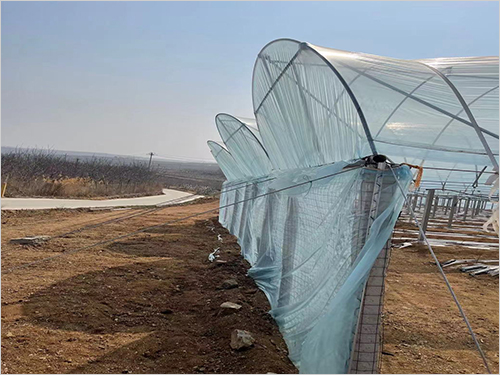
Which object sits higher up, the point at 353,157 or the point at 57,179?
the point at 353,157

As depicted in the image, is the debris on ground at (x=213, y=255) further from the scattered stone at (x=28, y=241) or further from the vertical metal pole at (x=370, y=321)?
the vertical metal pole at (x=370, y=321)

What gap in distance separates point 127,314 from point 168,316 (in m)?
0.52

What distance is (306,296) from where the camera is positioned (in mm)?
4535

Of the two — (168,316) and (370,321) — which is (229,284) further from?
(370,321)

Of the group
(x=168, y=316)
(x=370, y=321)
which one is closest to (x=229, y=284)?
(x=168, y=316)

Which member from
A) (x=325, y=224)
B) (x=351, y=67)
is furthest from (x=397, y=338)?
(x=351, y=67)

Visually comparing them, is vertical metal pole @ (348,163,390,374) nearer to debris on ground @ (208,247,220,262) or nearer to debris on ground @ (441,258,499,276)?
debris on ground @ (208,247,220,262)

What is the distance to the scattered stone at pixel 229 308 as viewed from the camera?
567 cm

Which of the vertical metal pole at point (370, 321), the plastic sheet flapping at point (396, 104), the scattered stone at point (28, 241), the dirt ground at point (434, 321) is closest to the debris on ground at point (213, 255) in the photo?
the scattered stone at point (28, 241)

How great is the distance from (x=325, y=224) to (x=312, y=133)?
3.80 feet

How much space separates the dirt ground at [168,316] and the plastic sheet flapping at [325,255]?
47 cm

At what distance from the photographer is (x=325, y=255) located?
4242 mm

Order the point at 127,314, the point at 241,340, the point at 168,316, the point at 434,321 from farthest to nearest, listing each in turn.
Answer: the point at 434,321, the point at 168,316, the point at 127,314, the point at 241,340

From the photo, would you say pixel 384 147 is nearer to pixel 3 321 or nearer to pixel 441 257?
pixel 3 321
